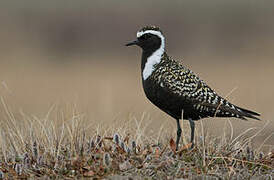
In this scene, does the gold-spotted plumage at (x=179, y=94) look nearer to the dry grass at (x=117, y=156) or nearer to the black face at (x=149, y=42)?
the black face at (x=149, y=42)

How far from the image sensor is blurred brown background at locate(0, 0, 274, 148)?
1384 centimetres

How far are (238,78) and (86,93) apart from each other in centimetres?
315

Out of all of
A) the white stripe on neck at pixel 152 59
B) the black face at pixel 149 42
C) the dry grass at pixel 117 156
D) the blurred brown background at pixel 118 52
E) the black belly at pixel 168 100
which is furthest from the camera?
the blurred brown background at pixel 118 52

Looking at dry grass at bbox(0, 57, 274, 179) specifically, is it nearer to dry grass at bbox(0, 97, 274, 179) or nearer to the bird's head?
dry grass at bbox(0, 97, 274, 179)

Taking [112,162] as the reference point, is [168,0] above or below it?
above

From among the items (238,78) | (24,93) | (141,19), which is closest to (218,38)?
(141,19)

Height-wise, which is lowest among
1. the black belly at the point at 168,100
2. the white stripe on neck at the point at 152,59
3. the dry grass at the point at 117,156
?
the dry grass at the point at 117,156

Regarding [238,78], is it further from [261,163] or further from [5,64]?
[261,163]

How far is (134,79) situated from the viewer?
15.5 m

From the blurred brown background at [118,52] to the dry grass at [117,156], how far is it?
408cm

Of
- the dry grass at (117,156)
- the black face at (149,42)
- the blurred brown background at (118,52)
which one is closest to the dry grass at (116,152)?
the dry grass at (117,156)

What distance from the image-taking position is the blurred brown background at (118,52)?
13.8 metres

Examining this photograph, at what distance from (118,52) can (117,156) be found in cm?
1223

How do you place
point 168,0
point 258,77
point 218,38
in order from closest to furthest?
point 258,77 < point 218,38 < point 168,0
